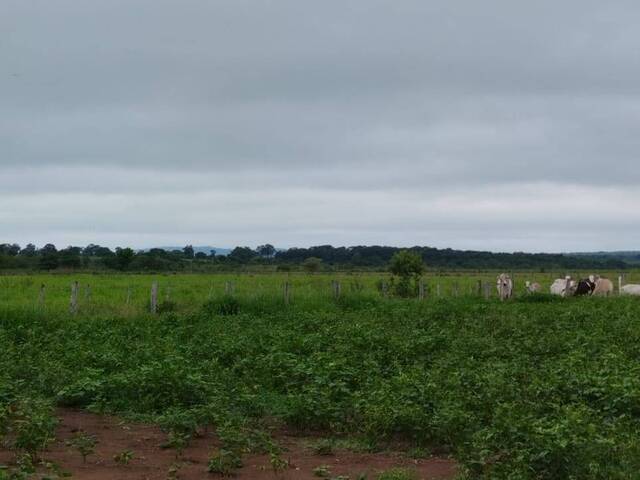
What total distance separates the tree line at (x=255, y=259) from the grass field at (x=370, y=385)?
31.2 metres

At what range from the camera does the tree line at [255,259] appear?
211 feet

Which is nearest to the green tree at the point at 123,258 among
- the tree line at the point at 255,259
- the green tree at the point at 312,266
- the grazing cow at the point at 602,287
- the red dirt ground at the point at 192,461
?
the tree line at the point at 255,259

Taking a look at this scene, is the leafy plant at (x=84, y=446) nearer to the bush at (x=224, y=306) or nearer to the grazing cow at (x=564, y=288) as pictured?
the bush at (x=224, y=306)

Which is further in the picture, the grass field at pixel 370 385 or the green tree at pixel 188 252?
the green tree at pixel 188 252

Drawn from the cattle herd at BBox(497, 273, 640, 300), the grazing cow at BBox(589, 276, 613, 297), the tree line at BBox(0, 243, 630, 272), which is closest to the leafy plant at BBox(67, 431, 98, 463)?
the cattle herd at BBox(497, 273, 640, 300)

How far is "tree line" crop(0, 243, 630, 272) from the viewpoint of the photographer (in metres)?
64.4

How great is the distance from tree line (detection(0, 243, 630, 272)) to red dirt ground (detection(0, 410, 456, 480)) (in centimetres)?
3825

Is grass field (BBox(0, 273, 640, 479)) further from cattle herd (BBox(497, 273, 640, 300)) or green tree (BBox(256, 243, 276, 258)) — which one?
green tree (BBox(256, 243, 276, 258))

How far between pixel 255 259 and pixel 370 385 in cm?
8159

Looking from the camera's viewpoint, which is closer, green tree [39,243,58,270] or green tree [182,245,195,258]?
green tree [39,243,58,270]

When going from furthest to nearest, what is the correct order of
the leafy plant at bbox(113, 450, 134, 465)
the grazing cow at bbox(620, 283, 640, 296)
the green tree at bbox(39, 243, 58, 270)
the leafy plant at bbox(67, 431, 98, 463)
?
1. the green tree at bbox(39, 243, 58, 270)
2. the grazing cow at bbox(620, 283, 640, 296)
3. the leafy plant at bbox(67, 431, 98, 463)
4. the leafy plant at bbox(113, 450, 134, 465)

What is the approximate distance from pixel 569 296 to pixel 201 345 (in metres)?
20.6

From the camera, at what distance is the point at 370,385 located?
9773 mm

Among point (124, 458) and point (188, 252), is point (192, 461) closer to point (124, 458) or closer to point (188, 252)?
point (124, 458)
